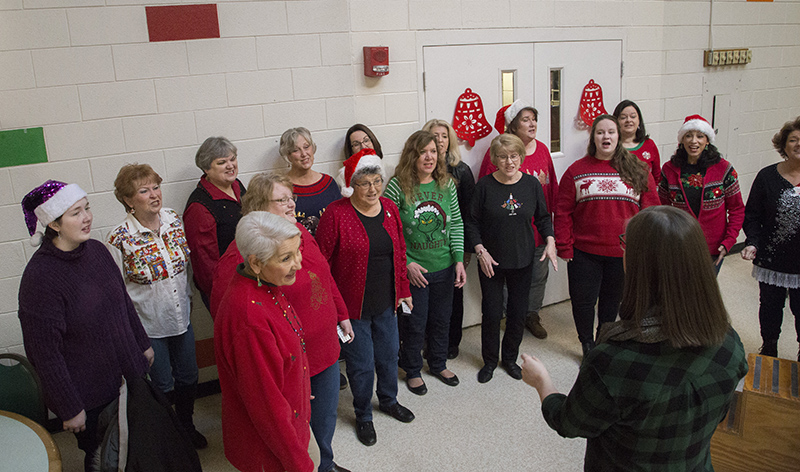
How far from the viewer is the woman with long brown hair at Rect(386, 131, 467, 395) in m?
3.14

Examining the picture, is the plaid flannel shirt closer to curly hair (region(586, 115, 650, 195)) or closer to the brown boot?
curly hair (region(586, 115, 650, 195))

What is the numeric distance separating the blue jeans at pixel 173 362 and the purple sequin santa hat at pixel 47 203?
78cm

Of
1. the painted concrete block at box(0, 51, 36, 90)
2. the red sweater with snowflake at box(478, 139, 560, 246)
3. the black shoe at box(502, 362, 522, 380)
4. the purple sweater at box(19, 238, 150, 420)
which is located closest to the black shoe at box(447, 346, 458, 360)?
the black shoe at box(502, 362, 522, 380)

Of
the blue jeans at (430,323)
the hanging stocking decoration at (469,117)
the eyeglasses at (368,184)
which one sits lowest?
the blue jeans at (430,323)

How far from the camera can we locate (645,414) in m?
1.33

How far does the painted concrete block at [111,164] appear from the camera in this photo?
2.99 m

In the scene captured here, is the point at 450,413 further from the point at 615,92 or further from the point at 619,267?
the point at 615,92

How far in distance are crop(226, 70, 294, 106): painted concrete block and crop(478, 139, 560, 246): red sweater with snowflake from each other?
4.20ft

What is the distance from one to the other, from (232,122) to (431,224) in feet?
4.07

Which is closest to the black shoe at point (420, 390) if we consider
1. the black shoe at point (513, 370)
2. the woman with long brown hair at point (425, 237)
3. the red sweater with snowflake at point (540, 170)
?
the woman with long brown hair at point (425, 237)

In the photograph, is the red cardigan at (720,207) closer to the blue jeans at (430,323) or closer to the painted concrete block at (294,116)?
the blue jeans at (430,323)

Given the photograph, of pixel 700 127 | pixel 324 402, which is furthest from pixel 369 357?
pixel 700 127

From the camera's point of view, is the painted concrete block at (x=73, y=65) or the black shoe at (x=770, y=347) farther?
the black shoe at (x=770, y=347)

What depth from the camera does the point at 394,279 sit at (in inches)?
112
